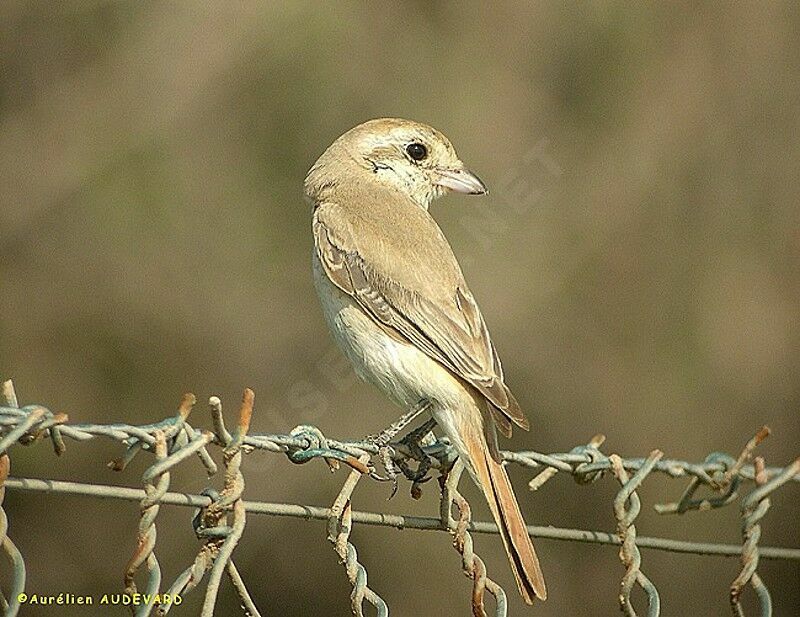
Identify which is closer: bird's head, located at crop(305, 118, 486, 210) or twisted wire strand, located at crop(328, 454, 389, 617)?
twisted wire strand, located at crop(328, 454, 389, 617)

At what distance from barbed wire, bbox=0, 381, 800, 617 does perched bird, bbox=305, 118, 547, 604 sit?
6.9 inches

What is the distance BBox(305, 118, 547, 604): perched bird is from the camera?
11.7ft

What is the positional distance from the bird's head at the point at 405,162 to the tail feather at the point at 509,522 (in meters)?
1.48

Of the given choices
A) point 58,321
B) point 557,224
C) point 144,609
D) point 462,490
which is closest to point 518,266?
point 557,224

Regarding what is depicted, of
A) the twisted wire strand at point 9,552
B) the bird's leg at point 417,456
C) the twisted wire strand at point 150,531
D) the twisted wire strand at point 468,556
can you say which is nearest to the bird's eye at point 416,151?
the bird's leg at point 417,456

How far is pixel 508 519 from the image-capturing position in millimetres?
3125

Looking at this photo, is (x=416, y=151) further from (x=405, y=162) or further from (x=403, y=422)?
(x=403, y=422)

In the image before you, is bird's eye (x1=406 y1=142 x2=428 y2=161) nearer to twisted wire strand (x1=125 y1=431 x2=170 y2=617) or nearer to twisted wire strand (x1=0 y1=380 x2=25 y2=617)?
twisted wire strand (x1=125 y1=431 x2=170 y2=617)

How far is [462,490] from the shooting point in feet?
22.3

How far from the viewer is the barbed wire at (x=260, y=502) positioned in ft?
7.24

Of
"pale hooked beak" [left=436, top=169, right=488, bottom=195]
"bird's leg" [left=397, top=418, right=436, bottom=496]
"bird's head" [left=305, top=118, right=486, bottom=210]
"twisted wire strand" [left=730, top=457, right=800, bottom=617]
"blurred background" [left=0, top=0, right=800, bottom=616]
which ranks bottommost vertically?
"twisted wire strand" [left=730, top=457, right=800, bottom=617]

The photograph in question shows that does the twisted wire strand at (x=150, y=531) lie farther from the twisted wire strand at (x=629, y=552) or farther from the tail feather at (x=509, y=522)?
the twisted wire strand at (x=629, y=552)

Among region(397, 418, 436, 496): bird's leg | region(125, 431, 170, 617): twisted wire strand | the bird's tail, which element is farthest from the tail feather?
region(125, 431, 170, 617): twisted wire strand

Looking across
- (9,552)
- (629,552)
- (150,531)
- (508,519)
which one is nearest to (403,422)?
(508,519)
